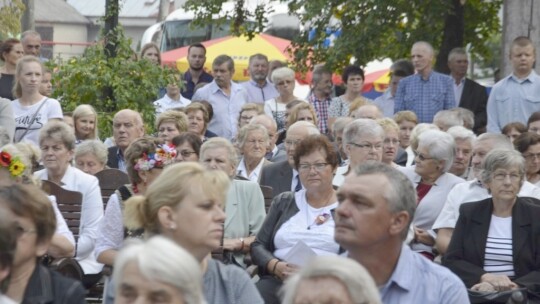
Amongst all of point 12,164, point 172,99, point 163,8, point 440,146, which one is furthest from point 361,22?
point 163,8

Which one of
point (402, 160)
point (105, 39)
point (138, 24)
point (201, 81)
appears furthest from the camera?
point (138, 24)

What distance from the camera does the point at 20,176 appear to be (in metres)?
8.71

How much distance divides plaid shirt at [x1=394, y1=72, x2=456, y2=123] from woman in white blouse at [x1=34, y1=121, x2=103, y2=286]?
18.8 feet

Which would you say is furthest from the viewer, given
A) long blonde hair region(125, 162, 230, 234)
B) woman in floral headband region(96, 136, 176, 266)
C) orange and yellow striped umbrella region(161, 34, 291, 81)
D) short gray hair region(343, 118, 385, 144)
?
orange and yellow striped umbrella region(161, 34, 291, 81)

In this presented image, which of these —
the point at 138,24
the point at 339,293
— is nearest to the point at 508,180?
the point at 339,293

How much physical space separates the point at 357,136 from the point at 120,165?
308cm

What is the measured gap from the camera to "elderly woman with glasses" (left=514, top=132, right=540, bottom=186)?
34.0 ft

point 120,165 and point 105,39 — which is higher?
point 105,39

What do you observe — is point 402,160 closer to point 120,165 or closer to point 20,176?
point 120,165

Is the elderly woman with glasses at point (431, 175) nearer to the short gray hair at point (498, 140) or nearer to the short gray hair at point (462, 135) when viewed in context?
the short gray hair at point (498, 140)

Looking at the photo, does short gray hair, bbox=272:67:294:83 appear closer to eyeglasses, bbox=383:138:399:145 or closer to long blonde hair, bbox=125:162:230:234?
eyeglasses, bbox=383:138:399:145

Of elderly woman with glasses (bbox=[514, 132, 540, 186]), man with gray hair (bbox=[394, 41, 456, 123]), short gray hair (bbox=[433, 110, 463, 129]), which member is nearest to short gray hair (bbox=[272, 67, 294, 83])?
man with gray hair (bbox=[394, 41, 456, 123])

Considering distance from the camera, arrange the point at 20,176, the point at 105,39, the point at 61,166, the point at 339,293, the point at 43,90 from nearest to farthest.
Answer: the point at 339,293 < the point at 20,176 < the point at 61,166 < the point at 43,90 < the point at 105,39

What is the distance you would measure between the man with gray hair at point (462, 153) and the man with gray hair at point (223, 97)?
521cm
